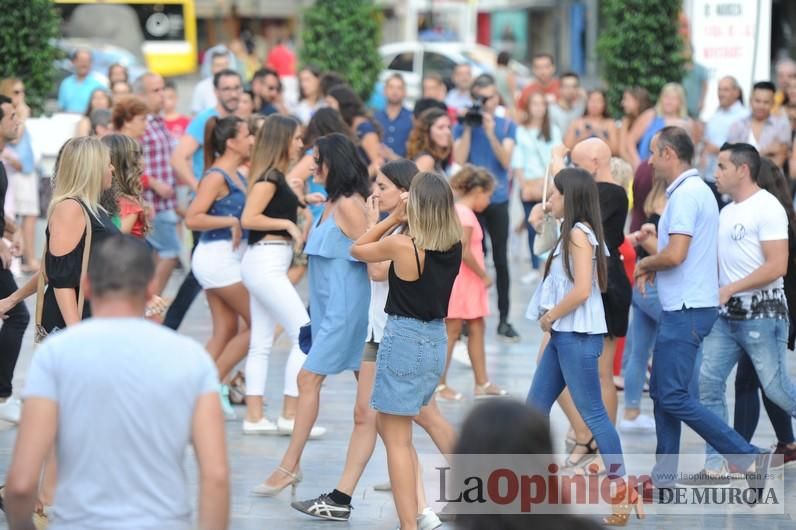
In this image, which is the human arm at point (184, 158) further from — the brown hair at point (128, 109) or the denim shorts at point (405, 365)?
the denim shorts at point (405, 365)

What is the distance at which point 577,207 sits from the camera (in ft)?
21.0

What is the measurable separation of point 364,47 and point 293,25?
26657 mm

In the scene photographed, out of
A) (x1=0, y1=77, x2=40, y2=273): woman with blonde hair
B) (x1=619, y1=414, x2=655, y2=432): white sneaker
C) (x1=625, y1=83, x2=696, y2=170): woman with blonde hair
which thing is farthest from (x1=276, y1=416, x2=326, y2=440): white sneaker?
(x1=625, y1=83, x2=696, y2=170): woman with blonde hair

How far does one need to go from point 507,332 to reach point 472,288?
2285mm

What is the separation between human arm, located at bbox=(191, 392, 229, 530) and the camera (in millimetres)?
3643

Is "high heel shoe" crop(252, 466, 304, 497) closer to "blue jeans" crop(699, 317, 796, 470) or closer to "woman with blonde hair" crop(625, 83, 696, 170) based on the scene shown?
"blue jeans" crop(699, 317, 796, 470)

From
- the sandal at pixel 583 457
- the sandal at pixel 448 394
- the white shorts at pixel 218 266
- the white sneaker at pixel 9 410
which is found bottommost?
the sandal at pixel 448 394

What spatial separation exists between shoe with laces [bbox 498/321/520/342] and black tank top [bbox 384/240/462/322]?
216 inches

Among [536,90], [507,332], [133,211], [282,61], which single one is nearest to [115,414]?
[133,211]

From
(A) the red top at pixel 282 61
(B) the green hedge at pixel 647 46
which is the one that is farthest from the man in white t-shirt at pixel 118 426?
(A) the red top at pixel 282 61

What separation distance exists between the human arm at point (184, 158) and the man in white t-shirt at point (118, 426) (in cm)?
702

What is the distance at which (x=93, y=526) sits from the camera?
11.7 feet

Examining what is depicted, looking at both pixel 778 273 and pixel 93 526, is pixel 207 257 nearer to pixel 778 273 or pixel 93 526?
pixel 778 273

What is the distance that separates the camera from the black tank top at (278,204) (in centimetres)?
789
